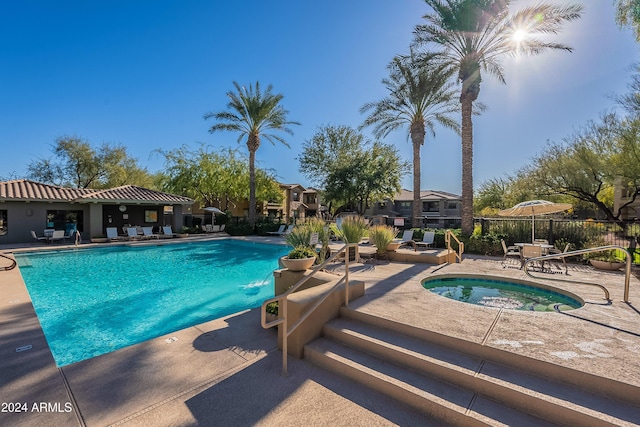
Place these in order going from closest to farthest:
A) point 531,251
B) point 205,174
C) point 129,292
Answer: point 129,292, point 531,251, point 205,174

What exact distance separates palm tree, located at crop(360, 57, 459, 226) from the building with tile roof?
55.2ft

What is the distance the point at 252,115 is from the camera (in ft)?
74.9

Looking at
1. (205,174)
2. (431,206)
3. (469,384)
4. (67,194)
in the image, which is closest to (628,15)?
(469,384)

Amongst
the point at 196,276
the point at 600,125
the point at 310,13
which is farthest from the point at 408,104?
the point at 196,276

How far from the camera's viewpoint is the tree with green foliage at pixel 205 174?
27.7 m

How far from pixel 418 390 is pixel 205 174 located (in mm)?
28014

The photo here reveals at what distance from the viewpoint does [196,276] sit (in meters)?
10.6

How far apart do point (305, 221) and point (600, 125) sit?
→ 2012 centimetres

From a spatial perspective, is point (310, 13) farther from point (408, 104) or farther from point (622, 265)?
point (622, 265)

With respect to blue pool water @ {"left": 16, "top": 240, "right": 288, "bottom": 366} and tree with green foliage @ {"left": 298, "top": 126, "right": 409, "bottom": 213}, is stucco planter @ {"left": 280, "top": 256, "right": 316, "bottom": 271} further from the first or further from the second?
tree with green foliage @ {"left": 298, "top": 126, "right": 409, "bottom": 213}

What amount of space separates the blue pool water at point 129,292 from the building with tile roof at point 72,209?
16.5 ft

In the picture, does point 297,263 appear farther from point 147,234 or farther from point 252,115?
point 252,115

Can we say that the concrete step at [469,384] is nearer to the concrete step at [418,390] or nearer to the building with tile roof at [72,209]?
the concrete step at [418,390]

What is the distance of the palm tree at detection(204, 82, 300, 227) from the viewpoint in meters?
22.6
